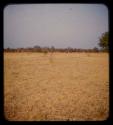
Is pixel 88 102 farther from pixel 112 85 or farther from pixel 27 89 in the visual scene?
pixel 112 85

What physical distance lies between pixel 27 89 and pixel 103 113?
3.16m

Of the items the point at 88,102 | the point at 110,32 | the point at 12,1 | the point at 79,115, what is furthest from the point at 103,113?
the point at 12,1

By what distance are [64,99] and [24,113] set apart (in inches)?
59.3

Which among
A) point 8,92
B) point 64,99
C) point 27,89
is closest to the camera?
point 64,99

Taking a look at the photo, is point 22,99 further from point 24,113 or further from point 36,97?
point 24,113

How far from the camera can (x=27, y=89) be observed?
7.50 m

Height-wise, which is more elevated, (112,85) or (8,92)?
(112,85)

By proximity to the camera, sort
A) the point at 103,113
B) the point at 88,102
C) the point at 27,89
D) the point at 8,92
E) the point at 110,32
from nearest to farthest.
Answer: the point at 110,32 < the point at 103,113 < the point at 88,102 < the point at 8,92 < the point at 27,89

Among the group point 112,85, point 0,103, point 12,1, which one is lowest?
point 0,103

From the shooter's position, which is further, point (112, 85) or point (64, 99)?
point (64, 99)

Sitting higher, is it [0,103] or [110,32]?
[110,32]

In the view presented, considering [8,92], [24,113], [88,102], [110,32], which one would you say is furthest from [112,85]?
[8,92]

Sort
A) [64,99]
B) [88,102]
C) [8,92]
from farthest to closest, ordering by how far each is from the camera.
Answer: [8,92], [64,99], [88,102]

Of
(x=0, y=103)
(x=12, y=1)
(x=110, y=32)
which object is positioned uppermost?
(x=12, y=1)
